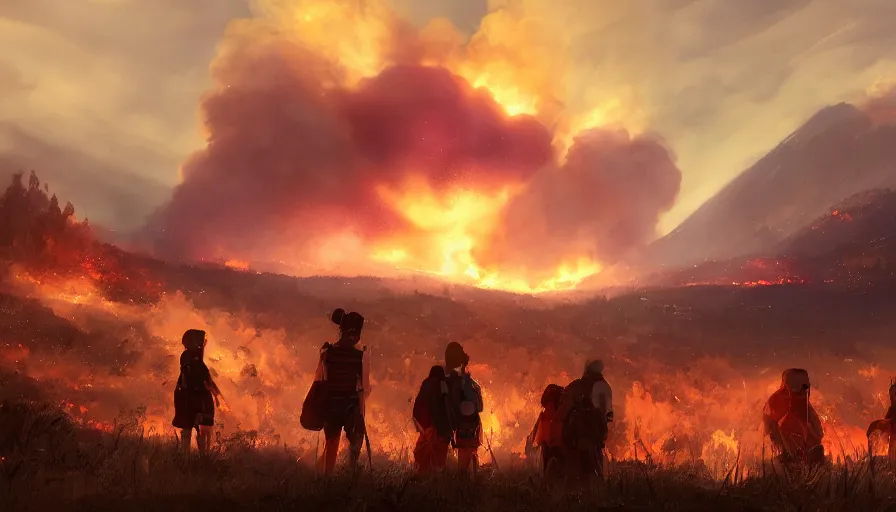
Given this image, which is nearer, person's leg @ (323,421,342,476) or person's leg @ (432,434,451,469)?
person's leg @ (323,421,342,476)

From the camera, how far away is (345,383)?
9328mm

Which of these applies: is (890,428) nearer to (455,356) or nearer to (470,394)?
(470,394)

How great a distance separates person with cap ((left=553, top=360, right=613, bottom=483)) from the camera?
9109 mm

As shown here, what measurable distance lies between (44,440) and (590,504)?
8029 millimetres

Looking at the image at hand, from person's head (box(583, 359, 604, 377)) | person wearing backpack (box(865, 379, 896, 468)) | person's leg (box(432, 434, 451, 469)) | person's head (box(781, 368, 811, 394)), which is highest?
person's head (box(583, 359, 604, 377))

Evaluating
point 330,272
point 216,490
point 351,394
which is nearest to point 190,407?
point 351,394

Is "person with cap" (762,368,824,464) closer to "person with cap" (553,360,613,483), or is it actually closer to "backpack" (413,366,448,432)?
"person with cap" (553,360,613,483)

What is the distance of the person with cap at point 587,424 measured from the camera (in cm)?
911

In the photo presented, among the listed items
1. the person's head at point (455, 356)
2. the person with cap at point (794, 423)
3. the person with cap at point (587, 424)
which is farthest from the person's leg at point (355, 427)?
the person with cap at point (794, 423)

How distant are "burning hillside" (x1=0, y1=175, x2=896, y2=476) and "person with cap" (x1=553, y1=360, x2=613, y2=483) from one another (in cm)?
734

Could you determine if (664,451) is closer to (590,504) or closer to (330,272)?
(590,504)

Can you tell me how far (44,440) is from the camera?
365 inches

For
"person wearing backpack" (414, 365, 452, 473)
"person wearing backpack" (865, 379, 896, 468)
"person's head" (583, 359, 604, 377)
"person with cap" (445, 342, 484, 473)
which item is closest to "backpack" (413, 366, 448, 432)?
"person wearing backpack" (414, 365, 452, 473)

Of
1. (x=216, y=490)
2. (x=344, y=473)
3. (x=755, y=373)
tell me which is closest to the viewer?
(x=216, y=490)
